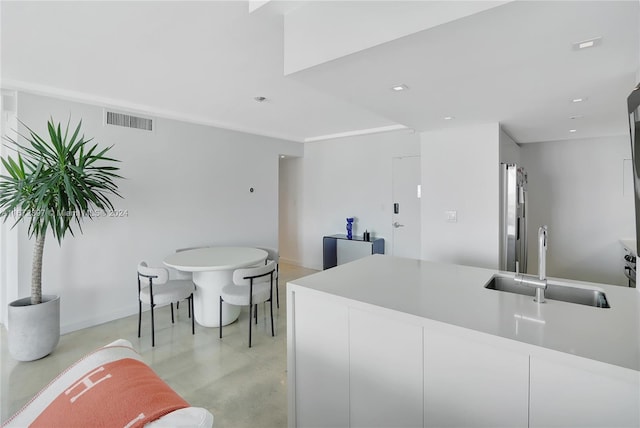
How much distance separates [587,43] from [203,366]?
10.7 feet

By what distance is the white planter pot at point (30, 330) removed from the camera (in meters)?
2.64

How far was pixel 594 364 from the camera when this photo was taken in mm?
958

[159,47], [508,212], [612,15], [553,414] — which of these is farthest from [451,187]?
[159,47]

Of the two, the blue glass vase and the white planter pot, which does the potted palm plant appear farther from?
the blue glass vase

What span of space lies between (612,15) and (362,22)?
1.01 m

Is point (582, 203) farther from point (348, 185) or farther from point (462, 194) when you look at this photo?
point (348, 185)

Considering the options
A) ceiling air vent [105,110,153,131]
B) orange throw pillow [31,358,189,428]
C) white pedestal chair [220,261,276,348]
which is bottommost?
white pedestal chair [220,261,276,348]

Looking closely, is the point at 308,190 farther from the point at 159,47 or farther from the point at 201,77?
the point at 159,47

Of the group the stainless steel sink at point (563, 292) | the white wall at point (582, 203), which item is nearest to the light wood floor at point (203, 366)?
the stainless steel sink at point (563, 292)

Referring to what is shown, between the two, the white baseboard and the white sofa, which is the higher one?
the white sofa

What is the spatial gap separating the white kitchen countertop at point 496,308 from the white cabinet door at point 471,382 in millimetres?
74

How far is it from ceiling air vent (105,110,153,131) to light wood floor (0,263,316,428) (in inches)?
90.1

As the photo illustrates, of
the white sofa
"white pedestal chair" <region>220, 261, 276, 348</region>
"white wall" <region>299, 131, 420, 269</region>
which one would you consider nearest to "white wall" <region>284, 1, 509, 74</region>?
the white sofa

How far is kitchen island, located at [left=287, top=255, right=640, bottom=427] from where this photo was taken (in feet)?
3.33
